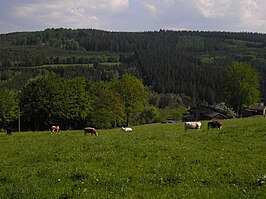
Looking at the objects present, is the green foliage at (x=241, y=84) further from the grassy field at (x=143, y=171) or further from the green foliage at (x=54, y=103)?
the grassy field at (x=143, y=171)

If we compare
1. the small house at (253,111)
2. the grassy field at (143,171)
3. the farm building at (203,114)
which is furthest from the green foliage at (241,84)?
the grassy field at (143,171)

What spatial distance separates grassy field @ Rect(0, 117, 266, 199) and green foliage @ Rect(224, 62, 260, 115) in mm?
66177

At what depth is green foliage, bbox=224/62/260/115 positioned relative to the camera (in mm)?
85188

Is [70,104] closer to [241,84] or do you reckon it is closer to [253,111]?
[241,84]

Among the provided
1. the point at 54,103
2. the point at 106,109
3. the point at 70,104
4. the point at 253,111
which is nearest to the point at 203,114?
the point at 253,111

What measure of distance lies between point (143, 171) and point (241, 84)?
74.2 m

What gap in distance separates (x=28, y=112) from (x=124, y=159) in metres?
71.2

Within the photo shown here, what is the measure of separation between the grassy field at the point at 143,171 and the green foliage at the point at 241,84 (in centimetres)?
6618

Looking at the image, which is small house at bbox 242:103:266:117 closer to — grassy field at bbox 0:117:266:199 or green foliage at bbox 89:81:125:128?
green foliage at bbox 89:81:125:128

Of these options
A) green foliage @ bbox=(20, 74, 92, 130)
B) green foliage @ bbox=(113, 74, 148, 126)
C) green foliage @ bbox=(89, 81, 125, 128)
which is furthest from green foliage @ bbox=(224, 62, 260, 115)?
green foliage @ bbox=(20, 74, 92, 130)

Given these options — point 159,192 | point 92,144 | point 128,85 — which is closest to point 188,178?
point 159,192

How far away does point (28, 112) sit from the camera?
84.4 metres

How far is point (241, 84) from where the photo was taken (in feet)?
278

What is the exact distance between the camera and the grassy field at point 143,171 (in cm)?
1255
